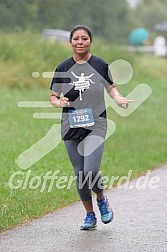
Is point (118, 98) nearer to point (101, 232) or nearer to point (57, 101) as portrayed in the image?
point (57, 101)

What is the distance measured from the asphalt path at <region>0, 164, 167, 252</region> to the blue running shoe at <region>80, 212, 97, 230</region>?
0.07 m

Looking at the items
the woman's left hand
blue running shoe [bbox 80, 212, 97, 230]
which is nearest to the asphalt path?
blue running shoe [bbox 80, 212, 97, 230]

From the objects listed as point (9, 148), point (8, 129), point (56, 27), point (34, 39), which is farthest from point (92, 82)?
point (56, 27)

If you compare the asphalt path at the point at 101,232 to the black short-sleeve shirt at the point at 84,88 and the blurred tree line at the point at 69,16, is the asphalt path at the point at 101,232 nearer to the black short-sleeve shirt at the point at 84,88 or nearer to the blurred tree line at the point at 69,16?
the black short-sleeve shirt at the point at 84,88

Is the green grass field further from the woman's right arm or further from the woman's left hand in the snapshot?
the woman's left hand

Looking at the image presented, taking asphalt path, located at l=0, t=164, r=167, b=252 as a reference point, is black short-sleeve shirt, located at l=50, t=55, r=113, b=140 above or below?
above

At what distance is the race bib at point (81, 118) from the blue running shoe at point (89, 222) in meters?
1.05

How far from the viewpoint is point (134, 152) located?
55.8 feet

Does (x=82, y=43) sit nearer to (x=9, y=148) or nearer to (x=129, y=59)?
(x=9, y=148)

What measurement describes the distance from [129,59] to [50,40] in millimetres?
6739

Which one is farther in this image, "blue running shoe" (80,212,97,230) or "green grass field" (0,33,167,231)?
"green grass field" (0,33,167,231)

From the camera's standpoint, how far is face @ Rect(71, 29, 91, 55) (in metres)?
8.21

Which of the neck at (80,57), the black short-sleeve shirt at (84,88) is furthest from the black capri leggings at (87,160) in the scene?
the neck at (80,57)

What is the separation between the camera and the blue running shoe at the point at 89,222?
8445 mm
